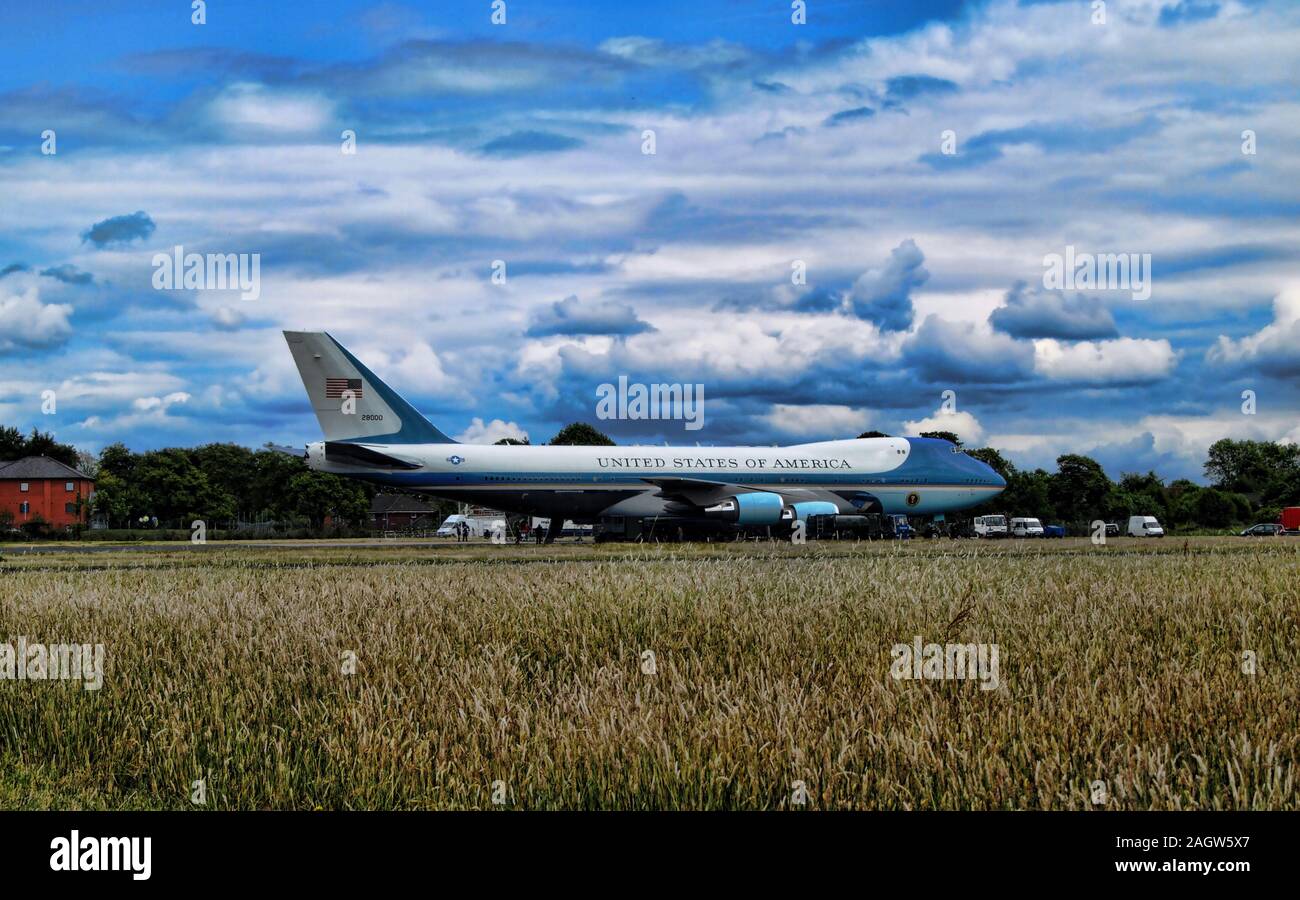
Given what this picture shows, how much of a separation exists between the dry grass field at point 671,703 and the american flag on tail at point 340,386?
30317 mm

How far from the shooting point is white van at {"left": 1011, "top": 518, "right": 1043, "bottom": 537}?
228 feet

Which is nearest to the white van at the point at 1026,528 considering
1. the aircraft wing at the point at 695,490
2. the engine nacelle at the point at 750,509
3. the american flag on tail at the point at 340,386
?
the aircraft wing at the point at 695,490

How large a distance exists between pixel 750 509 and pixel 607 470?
6009mm

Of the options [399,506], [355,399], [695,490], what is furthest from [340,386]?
[399,506]

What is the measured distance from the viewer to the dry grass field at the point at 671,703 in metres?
6.67

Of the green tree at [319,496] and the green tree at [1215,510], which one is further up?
the green tree at [319,496]

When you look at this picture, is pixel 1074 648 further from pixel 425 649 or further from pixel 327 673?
pixel 327 673

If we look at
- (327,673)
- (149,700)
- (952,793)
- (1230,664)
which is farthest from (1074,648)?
(149,700)

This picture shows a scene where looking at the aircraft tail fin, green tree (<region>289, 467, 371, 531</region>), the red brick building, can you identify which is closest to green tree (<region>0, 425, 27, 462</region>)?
the red brick building

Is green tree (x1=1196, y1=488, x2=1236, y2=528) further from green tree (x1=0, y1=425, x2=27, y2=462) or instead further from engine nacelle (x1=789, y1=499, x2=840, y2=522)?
green tree (x1=0, y1=425, x2=27, y2=462)

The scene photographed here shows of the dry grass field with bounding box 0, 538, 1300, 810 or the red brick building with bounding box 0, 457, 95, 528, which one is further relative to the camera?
the red brick building with bounding box 0, 457, 95, 528

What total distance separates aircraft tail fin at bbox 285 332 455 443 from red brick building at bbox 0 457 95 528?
A: 86.6m

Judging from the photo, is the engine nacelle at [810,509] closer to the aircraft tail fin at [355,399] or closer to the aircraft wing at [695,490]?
the aircraft wing at [695,490]

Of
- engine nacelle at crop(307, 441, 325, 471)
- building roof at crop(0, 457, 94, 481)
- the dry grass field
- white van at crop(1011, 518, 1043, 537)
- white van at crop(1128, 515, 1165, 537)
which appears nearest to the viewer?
the dry grass field
